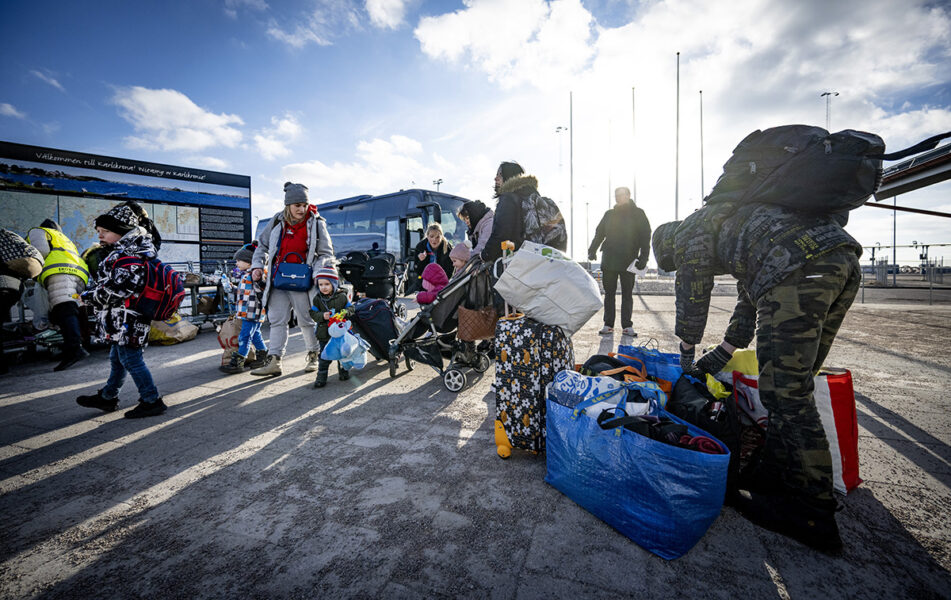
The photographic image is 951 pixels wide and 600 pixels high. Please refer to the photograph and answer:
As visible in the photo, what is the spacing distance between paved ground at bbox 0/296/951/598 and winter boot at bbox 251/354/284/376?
97cm

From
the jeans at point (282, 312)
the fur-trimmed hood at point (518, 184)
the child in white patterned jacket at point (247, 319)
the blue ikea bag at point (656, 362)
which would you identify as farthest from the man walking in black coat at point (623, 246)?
the child in white patterned jacket at point (247, 319)

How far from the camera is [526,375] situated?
7.73 ft

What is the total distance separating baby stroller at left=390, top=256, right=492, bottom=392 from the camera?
3.73 metres

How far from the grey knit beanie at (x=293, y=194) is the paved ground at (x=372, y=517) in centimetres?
225

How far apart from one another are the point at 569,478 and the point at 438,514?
668 mm

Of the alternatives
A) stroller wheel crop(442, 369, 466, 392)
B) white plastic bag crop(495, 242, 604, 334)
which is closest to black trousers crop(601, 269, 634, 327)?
stroller wheel crop(442, 369, 466, 392)

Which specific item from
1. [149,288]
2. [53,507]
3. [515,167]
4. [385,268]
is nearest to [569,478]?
[53,507]

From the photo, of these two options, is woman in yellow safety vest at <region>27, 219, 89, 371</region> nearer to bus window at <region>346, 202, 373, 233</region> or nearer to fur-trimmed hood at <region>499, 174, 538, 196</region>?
fur-trimmed hood at <region>499, 174, 538, 196</region>

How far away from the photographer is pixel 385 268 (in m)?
6.32

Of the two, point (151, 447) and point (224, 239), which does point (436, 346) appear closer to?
point (151, 447)

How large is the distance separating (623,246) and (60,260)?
7.84 meters

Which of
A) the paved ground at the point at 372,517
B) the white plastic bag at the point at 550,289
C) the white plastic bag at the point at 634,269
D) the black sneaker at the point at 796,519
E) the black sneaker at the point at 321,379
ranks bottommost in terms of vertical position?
the paved ground at the point at 372,517

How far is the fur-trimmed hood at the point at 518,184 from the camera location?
3715 millimetres

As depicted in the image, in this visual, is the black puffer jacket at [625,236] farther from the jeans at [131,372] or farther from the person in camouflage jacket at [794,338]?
the jeans at [131,372]
